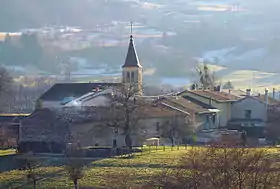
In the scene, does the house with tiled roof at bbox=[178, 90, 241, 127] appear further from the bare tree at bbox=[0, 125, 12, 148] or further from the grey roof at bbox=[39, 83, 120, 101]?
the bare tree at bbox=[0, 125, 12, 148]

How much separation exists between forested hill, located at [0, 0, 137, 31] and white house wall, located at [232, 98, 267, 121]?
7627 cm

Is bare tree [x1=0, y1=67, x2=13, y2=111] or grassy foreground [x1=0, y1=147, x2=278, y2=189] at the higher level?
bare tree [x1=0, y1=67, x2=13, y2=111]

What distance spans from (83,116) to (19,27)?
279 ft

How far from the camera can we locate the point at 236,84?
295ft

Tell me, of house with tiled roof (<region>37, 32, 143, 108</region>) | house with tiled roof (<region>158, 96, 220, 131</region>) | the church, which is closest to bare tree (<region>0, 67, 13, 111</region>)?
house with tiled roof (<region>37, 32, 143, 108</region>)

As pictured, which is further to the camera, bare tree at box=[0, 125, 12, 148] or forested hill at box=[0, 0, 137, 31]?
forested hill at box=[0, 0, 137, 31]

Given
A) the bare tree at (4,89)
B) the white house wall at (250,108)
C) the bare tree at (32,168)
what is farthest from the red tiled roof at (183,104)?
the bare tree at (4,89)

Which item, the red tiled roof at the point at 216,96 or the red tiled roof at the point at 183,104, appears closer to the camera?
the red tiled roof at the point at 183,104

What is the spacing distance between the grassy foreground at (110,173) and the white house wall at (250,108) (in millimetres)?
19532

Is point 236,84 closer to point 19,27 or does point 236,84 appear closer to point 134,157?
point 19,27

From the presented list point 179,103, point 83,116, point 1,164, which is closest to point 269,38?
point 179,103

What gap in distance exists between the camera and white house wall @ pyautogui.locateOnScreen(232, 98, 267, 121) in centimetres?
4968

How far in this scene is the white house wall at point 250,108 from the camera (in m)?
49.7

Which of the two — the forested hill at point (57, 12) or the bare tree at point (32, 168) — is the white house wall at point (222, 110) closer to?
the bare tree at point (32, 168)
